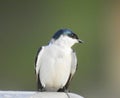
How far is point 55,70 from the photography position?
112 centimetres

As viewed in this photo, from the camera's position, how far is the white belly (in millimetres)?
1112

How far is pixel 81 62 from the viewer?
1838 millimetres

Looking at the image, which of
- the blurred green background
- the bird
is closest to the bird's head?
the bird

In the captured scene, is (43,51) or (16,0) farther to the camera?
(16,0)

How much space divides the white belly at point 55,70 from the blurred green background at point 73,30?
68cm

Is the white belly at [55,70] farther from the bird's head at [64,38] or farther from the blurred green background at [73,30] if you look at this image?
the blurred green background at [73,30]

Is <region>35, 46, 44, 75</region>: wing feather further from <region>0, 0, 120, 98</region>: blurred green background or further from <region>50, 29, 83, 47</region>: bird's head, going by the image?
<region>0, 0, 120, 98</region>: blurred green background

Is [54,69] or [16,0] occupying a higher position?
[16,0]

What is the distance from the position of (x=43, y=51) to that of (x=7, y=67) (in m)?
0.76

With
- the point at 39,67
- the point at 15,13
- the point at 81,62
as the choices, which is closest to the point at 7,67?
the point at 15,13

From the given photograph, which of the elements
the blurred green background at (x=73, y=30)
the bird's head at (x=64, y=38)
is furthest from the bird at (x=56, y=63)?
the blurred green background at (x=73, y=30)

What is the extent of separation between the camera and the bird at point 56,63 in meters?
1.12

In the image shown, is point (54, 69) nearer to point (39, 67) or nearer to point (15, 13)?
point (39, 67)

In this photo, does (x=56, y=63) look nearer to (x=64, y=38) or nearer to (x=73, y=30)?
(x=64, y=38)
